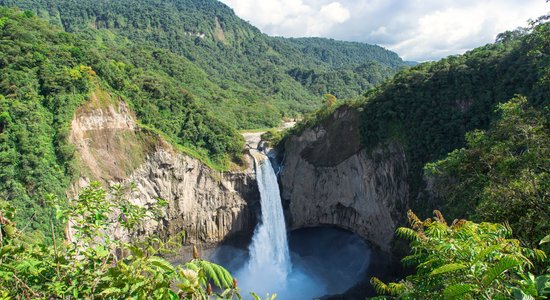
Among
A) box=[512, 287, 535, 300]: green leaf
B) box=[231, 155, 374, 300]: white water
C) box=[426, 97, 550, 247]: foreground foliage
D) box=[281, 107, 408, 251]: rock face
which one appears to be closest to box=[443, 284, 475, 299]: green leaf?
box=[512, 287, 535, 300]: green leaf

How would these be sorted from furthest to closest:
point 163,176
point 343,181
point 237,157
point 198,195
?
point 237,157
point 198,195
point 343,181
point 163,176

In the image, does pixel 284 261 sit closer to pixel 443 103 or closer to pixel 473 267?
pixel 443 103

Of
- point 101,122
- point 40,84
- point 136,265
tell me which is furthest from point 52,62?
point 136,265

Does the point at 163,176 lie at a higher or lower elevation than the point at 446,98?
lower

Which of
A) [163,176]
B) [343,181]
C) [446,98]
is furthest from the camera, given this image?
[343,181]

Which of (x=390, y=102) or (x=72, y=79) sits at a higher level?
(x=72, y=79)

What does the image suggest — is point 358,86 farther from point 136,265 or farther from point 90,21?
point 136,265

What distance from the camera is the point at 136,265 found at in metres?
2.88

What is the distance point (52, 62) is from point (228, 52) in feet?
322

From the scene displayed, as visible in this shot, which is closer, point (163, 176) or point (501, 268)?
point (501, 268)

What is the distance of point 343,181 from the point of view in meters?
32.9

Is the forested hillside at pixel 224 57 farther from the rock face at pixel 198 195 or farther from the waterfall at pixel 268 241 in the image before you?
the rock face at pixel 198 195

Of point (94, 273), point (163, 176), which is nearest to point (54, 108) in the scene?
point (163, 176)

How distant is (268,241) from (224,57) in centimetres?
9439
